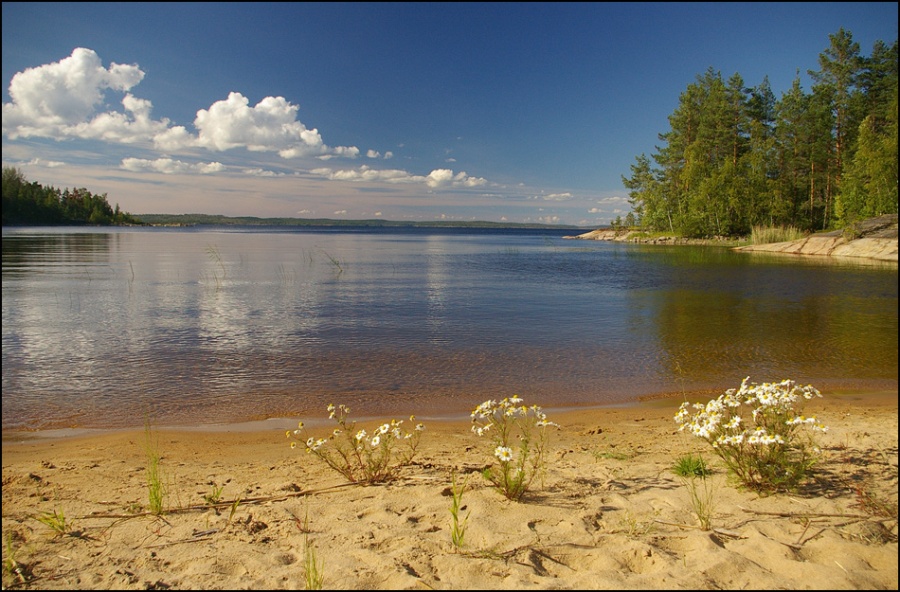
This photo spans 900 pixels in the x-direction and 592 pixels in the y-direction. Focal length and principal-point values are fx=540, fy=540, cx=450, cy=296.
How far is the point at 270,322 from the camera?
46.7 feet

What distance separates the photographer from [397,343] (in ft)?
38.9

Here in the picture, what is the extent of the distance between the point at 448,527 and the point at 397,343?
8015 mm

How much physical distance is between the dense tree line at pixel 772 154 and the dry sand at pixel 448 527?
41.4 metres

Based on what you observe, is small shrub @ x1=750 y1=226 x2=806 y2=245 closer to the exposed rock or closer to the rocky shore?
the rocky shore

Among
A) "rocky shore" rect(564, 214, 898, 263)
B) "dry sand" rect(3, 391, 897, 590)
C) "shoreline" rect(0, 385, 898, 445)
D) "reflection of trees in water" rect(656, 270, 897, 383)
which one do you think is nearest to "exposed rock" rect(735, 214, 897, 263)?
"rocky shore" rect(564, 214, 898, 263)

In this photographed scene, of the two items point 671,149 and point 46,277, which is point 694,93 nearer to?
point 671,149

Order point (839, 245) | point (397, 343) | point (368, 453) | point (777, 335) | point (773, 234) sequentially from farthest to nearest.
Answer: point (773, 234), point (839, 245), point (777, 335), point (397, 343), point (368, 453)

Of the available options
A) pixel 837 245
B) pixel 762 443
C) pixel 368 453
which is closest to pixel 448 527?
pixel 368 453

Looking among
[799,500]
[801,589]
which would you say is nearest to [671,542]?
[801,589]

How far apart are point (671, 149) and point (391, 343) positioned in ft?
225

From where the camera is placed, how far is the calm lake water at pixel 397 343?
8273mm

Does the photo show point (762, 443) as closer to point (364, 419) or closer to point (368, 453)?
point (368, 453)

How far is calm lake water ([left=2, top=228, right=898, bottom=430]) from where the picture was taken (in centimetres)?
827

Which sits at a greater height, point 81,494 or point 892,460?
point 892,460
